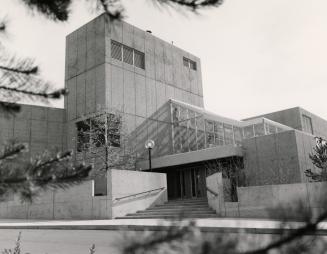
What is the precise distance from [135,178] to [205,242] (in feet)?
63.8

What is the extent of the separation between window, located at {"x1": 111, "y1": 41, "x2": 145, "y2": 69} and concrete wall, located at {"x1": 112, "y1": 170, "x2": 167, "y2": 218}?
12.3 meters

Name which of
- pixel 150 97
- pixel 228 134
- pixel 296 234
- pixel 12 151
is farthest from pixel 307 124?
pixel 296 234

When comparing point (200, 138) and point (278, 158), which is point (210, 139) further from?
point (278, 158)

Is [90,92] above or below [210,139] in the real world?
above

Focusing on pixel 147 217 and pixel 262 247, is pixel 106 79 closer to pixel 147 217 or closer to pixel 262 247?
pixel 147 217

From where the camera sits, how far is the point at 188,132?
3128 cm

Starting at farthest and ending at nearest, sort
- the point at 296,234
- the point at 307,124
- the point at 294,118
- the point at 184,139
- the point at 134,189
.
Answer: the point at 307,124, the point at 294,118, the point at 184,139, the point at 134,189, the point at 296,234

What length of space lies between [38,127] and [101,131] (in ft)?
20.6

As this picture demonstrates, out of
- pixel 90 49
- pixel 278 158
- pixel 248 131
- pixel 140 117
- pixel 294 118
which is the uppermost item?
pixel 90 49

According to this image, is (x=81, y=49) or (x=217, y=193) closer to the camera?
(x=217, y=193)

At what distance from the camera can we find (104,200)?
63.1 ft

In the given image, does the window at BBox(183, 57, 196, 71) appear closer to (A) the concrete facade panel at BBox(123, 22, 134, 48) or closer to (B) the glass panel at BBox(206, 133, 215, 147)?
(A) the concrete facade panel at BBox(123, 22, 134, 48)

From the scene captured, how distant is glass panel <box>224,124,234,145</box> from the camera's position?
97.1 ft

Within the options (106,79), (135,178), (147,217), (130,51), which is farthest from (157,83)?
(147,217)
